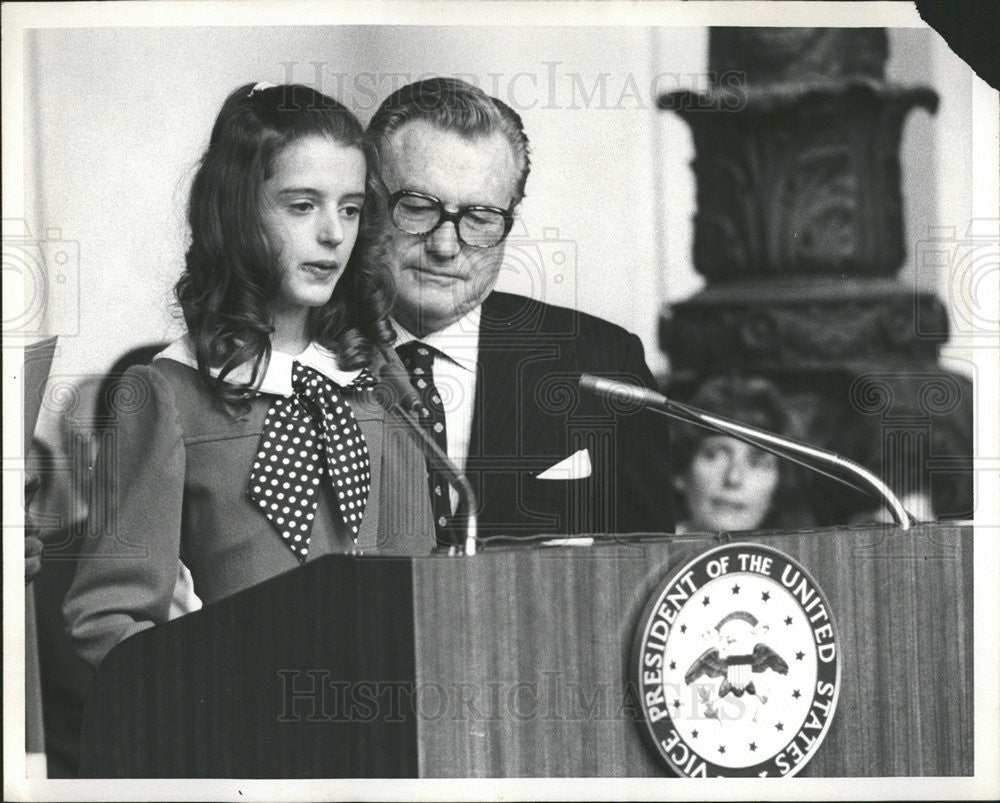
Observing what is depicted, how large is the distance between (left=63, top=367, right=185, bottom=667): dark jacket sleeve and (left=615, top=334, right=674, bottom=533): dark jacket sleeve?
1108 millimetres

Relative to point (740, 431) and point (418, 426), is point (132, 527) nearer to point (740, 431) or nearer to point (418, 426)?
point (418, 426)

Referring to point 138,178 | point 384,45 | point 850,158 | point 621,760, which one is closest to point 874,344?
point 850,158

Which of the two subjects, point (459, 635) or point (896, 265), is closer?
point (459, 635)

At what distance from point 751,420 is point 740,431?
4cm

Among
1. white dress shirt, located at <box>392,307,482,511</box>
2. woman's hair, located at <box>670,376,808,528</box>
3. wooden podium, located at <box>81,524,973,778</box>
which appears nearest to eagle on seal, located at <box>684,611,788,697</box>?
wooden podium, located at <box>81,524,973,778</box>

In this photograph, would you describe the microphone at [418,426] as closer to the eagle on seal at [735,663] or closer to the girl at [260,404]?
the girl at [260,404]

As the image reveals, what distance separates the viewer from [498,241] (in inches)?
Result: 119

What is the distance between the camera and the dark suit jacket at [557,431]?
2.99 m

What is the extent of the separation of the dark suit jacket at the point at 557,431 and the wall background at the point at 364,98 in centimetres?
7

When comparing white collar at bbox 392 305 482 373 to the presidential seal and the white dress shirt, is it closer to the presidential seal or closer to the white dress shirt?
the white dress shirt

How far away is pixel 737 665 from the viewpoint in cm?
295

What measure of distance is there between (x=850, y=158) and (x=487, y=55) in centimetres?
98

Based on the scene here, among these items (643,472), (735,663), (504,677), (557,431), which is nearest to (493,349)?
(557,431)

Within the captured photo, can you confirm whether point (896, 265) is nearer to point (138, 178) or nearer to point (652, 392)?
point (652, 392)
